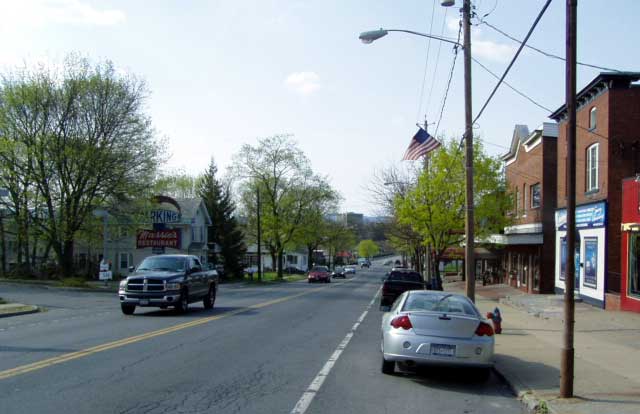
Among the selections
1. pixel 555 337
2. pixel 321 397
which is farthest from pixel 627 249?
pixel 321 397

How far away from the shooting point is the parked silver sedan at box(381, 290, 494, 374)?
991 cm

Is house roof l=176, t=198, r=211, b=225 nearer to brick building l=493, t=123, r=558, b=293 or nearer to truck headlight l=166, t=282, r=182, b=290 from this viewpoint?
brick building l=493, t=123, r=558, b=293

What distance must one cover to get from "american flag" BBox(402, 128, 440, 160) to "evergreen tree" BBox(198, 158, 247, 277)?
37257 millimetres

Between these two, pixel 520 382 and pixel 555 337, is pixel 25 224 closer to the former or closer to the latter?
pixel 555 337

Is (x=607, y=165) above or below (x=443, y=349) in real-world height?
above

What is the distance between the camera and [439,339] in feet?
32.7

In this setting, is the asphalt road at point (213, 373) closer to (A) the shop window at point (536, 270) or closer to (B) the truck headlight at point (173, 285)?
(B) the truck headlight at point (173, 285)

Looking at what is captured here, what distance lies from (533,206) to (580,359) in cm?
2388

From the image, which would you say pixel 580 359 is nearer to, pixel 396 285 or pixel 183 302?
pixel 183 302

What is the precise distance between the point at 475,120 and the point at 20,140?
1180 inches

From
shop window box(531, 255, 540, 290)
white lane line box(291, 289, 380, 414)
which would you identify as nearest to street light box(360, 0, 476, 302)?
white lane line box(291, 289, 380, 414)

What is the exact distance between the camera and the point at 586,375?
10.5 metres

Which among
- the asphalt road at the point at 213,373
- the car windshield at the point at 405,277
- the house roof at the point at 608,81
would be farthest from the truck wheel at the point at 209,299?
the house roof at the point at 608,81

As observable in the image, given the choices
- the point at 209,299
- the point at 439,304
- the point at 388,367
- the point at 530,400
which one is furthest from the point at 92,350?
the point at 209,299
